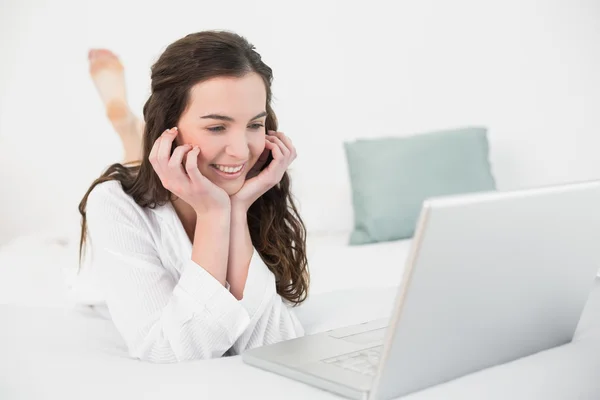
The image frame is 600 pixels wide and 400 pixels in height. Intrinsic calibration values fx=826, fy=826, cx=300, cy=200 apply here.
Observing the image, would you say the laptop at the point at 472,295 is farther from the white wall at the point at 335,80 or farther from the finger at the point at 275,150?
the white wall at the point at 335,80

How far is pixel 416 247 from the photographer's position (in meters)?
1.00

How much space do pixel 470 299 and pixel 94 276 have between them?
108 centimetres

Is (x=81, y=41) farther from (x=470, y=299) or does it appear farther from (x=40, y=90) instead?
(x=470, y=299)

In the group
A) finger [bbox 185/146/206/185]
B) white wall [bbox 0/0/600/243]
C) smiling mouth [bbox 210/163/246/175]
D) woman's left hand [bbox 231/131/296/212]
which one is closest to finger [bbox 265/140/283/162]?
woman's left hand [bbox 231/131/296/212]

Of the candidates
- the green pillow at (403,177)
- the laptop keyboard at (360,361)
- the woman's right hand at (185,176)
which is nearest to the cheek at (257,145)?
the woman's right hand at (185,176)

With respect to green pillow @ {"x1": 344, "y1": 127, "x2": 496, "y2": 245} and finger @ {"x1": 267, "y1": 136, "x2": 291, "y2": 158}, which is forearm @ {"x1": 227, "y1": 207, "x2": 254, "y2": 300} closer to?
finger @ {"x1": 267, "y1": 136, "x2": 291, "y2": 158}

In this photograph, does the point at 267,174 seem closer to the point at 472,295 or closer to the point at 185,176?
the point at 185,176

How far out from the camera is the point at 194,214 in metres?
1.81

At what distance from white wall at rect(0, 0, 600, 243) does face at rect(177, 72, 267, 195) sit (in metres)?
1.65

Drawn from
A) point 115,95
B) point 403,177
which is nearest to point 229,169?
point 403,177

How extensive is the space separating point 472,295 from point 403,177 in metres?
1.95

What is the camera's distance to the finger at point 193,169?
1562mm

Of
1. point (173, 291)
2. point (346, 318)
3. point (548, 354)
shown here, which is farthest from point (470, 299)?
point (346, 318)

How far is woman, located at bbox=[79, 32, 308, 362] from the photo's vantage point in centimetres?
152
